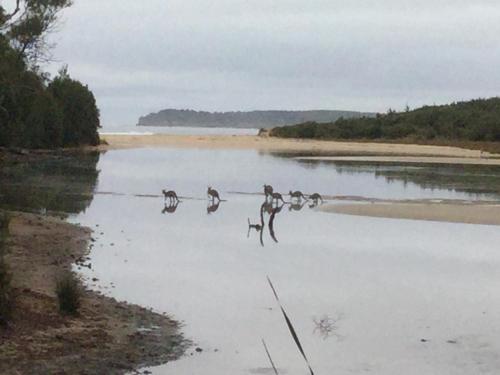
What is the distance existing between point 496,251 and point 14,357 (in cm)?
1185

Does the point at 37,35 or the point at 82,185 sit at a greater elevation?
the point at 37,35

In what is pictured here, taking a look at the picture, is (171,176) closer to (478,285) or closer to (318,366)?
(478,285)

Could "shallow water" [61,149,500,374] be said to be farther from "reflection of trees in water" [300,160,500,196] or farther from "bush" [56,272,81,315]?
"reflection of trees in water" [300,160,500,196]

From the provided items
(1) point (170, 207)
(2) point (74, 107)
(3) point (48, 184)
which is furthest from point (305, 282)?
(2) point (74, 107)

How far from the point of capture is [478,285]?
13.5 metres

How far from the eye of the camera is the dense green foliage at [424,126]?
287 ft

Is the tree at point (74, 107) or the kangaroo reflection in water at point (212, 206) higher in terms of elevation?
the tree at point (74, 107)

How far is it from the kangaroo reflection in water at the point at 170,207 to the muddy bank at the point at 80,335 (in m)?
12.0

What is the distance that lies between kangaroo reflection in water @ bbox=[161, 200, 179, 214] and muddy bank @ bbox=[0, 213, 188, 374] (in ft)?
39.4

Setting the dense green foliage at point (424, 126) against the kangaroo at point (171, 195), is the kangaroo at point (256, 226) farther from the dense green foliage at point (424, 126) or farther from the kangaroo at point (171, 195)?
the dense green foliage at point (424, 126)

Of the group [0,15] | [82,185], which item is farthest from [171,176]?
[0,15]

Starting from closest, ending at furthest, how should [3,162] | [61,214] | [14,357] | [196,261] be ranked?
[14,357]
[196,261]
[61,214]
[3,162]

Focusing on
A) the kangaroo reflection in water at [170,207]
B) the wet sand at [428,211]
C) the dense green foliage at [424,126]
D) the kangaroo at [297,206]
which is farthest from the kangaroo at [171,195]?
the dense green foliage at [424,126]

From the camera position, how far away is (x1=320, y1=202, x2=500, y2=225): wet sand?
23891 millimetres
